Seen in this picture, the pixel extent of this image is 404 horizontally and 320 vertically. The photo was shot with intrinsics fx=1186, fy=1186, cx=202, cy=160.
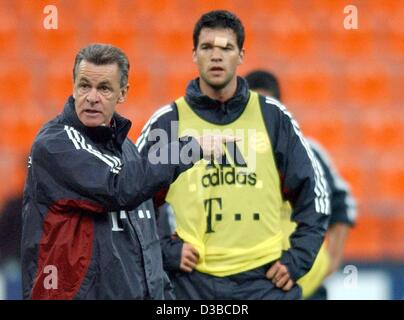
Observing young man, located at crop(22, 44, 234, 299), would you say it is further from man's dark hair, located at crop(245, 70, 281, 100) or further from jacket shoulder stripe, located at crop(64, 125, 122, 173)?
man's dark hair, located at crop(245, 70, 281, 100)

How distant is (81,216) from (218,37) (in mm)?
1597

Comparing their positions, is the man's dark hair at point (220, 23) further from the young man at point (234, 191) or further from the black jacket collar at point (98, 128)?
the black jacket collar at point (98, 128)

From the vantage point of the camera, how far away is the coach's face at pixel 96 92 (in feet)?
15.3

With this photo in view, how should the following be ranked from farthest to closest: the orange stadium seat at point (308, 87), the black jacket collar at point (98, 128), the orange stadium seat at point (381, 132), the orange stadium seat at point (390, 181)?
the orange stadium seat at point (308, 87) < the orange stadium seat at point (381, 132) < the orange stadium seat at point (390, 181) < the black jacket collar at point (98, 128)

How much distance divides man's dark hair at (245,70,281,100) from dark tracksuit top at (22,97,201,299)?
2403 mm

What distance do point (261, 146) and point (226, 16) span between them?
70 centimetres

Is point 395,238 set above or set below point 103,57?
below

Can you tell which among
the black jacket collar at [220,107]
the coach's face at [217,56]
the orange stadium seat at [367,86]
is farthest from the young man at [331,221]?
the orange stadium seat at [367,86]

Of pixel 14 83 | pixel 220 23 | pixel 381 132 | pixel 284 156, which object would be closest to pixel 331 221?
pixel 284 156

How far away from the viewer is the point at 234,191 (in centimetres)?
567

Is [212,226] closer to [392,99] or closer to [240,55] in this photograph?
[240,55]

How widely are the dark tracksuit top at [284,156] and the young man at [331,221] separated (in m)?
0.45

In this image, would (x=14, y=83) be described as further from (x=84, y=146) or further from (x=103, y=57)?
(x=84, y=146)

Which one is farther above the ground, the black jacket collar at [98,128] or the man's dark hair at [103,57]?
the man's dark hair at [103,57]
